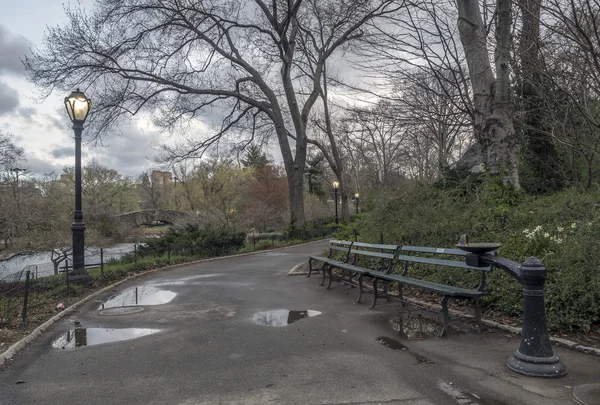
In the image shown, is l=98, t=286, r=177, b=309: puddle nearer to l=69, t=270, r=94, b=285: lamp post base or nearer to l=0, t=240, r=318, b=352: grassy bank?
l=0, t=240, r=318, b=352: grassy bank

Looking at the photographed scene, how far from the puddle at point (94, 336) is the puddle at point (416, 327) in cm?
348

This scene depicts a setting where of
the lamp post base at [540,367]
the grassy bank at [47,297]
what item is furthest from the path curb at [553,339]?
the grassy bank at [47,297]

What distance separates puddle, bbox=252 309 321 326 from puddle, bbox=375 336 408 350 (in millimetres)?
1603

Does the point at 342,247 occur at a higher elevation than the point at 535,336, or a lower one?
higher

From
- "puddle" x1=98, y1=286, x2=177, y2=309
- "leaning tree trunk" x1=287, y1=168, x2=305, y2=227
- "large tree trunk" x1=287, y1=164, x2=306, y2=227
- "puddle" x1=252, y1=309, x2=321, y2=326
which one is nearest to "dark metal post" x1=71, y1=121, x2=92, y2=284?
"puddle" x1=98, y1=286, x2=177, y2=309

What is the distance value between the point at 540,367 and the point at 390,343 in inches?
67.5

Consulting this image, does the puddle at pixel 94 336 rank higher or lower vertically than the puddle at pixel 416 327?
lower

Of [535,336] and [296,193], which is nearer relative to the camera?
[535,336]

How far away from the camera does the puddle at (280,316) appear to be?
21.8 ft

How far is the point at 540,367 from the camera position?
400 centimetres

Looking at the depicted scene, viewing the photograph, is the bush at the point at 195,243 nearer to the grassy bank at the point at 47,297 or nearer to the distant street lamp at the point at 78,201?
the grassy bank at the point at 47,297

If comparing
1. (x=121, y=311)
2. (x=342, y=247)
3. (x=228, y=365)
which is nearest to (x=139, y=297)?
(x=121, y=311)

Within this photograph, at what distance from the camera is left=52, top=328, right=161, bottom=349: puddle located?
5828 mm

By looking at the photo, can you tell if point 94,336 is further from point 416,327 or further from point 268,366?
point 416,327
